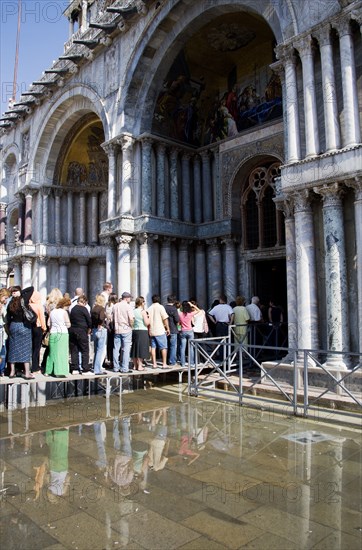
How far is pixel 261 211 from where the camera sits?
15039 mm

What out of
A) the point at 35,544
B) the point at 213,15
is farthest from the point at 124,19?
the point at 35,544

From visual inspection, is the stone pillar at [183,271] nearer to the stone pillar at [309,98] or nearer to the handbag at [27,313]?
the stone pillar at [309,98]

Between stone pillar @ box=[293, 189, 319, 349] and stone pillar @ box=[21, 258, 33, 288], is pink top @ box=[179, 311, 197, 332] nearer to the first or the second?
stone pillar @ box=[293, 189, 319, 349]

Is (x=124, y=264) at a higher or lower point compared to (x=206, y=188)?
lower

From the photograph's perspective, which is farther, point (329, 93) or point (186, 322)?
point (186, 322)

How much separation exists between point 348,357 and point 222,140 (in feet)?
32.3

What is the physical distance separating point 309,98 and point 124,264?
7.89 m

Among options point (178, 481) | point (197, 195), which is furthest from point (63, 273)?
point (178, 481)

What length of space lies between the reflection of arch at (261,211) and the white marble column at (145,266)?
339 cm

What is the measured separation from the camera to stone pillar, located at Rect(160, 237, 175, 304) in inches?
589

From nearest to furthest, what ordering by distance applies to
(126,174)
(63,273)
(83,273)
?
(126,174) < (63,273) < (83,273)

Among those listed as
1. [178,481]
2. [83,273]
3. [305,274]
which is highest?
[83,273]

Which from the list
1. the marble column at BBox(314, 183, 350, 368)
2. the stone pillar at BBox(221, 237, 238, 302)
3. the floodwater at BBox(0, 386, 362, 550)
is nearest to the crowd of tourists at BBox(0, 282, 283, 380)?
the floodwater at BBox(0, 386, 362, 550)

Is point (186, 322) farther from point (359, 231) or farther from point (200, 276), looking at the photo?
point (200, 276)
